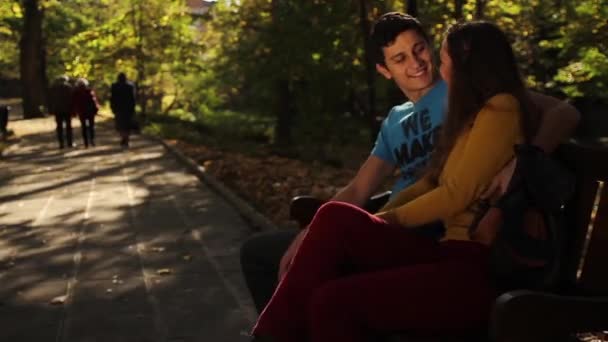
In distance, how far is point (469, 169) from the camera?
3.16m

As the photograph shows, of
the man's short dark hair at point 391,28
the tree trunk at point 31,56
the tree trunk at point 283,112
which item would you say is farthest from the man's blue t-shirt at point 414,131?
the tree trunk at point 31,56

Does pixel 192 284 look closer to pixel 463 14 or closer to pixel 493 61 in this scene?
pixel 493 61

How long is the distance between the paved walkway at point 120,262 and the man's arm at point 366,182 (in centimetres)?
164

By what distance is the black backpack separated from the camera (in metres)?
2.87

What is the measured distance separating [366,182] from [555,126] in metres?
0.99

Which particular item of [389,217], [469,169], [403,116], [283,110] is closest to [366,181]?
[403,116]

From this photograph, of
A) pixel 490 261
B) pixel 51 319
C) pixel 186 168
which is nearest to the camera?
pixel 490 261

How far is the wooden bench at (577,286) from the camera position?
2689 millimetres

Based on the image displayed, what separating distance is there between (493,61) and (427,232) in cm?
73

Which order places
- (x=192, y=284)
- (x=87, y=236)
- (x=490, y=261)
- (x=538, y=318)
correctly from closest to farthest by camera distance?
(x=538, y=318), (x=490, y=261), (x=192, y=284), (x=87, y=236)

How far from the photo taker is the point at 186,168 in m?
18.2

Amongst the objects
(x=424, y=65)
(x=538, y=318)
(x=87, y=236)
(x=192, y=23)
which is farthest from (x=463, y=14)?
(x=192, y=23)

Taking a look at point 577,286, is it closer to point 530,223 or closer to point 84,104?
point 530,223

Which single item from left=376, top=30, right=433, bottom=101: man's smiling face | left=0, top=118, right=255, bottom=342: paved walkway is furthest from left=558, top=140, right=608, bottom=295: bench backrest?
left=0, top=118, right=255, bottom=342: paved walkway
